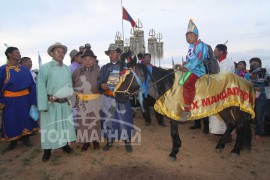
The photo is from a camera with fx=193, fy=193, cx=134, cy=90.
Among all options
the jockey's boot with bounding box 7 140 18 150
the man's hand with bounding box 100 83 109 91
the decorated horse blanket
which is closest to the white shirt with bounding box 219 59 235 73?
the decorated horse blanket

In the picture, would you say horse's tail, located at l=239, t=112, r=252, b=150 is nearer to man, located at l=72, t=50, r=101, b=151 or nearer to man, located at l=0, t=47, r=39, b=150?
man, located at l=72, t=50, r=101, b=151

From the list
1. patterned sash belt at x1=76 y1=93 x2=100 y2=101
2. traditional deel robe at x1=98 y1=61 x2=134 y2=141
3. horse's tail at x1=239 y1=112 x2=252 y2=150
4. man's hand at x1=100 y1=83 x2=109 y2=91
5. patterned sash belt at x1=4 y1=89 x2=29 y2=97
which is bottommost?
horse's tail at x1=239 y1=112 x2=252 y2=150

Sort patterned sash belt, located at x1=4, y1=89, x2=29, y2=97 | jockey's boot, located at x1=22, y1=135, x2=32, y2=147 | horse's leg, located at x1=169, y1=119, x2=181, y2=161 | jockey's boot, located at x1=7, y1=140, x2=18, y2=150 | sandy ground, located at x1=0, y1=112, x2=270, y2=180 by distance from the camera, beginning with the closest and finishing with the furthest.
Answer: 1. sandy ground, located at x1=0, y1=112, x2=270, y2=180
2. horse's leg, located at x1=169, y1=119, x2=181, y2=161
3. patterned sash belt, located at x1=4, y1=89, x2=29, y2=97
4. jockey's boot, located at x1=7, y1=140, x2=18, y2=150
5. jockey's boot, located at x1=22, y1=135, x2=32, y2=147

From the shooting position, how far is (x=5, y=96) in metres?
4.89

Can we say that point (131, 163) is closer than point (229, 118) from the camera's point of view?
Yes

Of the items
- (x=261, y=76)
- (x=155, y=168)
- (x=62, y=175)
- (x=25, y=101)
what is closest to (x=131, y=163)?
(x=155, y=168)

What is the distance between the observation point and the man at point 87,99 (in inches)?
175

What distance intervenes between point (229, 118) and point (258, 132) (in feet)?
4.59

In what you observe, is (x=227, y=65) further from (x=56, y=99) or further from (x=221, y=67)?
(x=56, y=99)

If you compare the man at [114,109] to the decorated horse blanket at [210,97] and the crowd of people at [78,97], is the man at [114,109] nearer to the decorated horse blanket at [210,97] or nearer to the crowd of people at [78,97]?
the crowd of people at [78,97]

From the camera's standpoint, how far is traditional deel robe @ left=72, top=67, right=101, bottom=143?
14.6ft

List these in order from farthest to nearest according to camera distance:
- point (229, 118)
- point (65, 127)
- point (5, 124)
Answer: point (5, 124)
point (229, 118)
point (65, 127)

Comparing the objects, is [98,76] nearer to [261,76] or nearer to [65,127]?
[65,127]

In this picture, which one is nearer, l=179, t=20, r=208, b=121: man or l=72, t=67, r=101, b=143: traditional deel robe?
l=179, t=20, r=208, b=121: man
